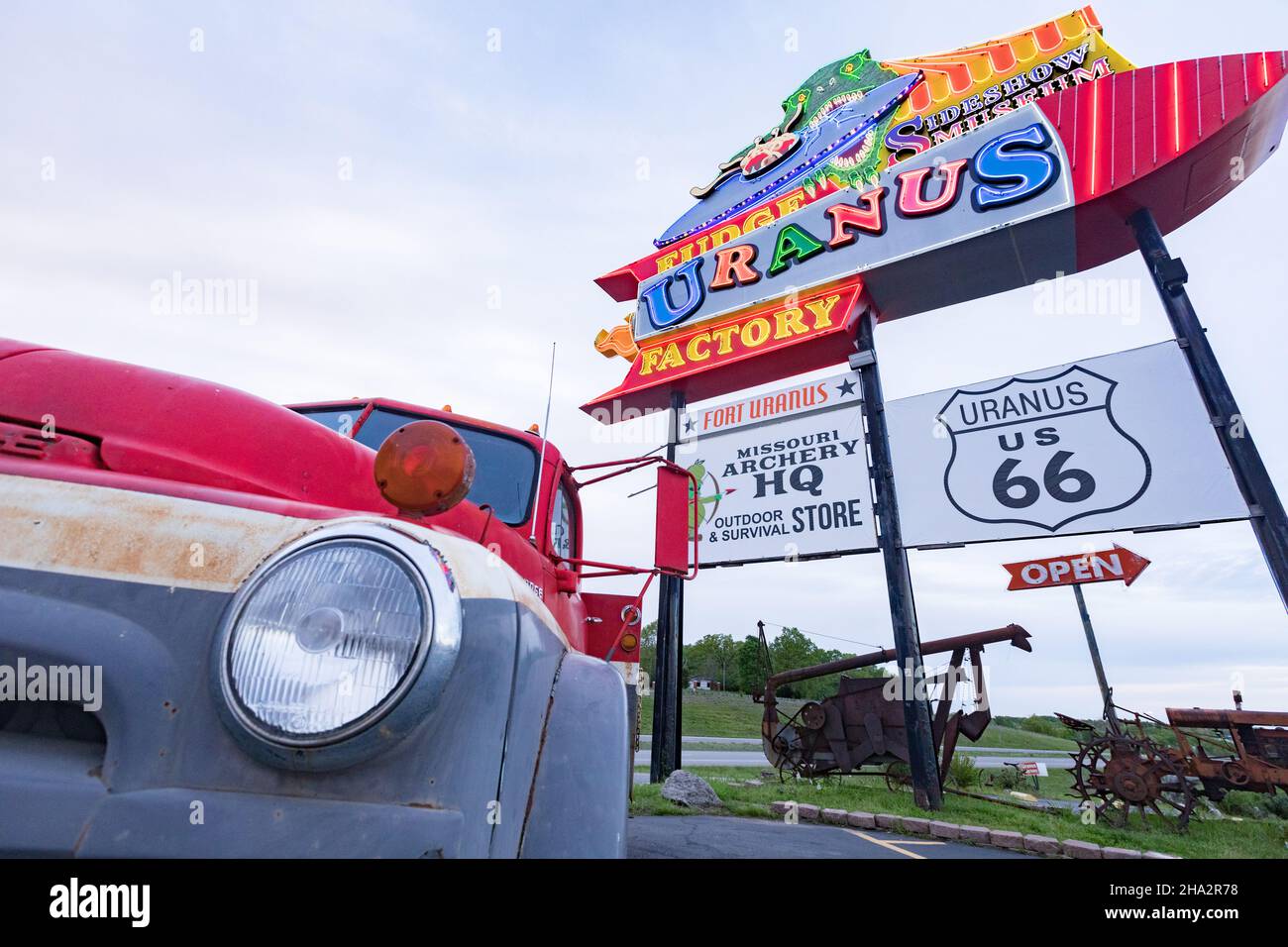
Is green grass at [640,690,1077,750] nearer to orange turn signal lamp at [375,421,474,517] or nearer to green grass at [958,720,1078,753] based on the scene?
green grass at [958,720,1078,753]

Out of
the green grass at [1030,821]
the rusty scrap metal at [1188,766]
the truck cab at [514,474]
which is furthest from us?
the rusty scrap metal at [1188,766]

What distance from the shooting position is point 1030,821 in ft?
19.9

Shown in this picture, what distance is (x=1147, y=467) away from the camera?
6191 mm

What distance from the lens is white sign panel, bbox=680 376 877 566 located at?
26.2ft

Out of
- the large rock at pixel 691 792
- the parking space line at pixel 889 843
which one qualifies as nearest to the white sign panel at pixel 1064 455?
the parking space line at pixel 889 843

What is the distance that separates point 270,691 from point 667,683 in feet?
26.6

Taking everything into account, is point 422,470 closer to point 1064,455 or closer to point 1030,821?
point 1030,821

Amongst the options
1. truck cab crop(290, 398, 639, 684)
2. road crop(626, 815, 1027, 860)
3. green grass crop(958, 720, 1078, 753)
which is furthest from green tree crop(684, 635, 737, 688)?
truck cab crop(290, 398, 639, 684)

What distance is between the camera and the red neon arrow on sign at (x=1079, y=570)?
737 cm

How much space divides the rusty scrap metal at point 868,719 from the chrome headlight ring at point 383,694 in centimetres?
862

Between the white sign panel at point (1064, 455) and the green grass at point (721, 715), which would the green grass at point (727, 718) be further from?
the white sign panel at point (1064, 455)

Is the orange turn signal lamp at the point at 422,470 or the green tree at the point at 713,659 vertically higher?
the green tree at the point at 713,659
